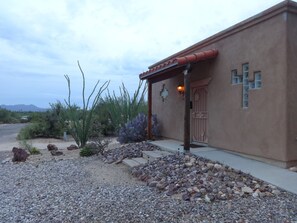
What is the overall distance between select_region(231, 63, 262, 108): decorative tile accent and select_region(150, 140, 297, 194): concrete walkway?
4.64 ft

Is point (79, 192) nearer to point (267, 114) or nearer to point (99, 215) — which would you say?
point (99, 215)

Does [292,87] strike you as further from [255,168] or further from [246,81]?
[255,168]

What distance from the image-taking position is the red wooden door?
→ 9602 mm

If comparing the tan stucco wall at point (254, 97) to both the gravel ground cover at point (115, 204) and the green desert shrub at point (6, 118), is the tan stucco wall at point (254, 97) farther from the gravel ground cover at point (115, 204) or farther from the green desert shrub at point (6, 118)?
the green desert shrub at point (6, 118)

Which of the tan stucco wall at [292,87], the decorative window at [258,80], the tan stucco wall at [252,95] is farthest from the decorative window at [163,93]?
the tan stucco wall at [292,87]

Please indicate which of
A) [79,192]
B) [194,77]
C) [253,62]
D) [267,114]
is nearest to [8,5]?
[194,77]

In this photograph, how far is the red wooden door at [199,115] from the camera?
9.60 metres

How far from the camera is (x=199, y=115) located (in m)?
9.95

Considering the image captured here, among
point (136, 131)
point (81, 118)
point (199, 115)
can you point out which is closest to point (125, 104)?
point (81, 118)

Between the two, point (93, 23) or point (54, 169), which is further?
point (93, 23)

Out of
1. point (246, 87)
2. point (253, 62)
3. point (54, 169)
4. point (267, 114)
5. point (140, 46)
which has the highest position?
point (140, 46)

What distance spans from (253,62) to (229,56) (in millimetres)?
963

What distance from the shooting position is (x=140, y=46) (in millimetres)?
14875

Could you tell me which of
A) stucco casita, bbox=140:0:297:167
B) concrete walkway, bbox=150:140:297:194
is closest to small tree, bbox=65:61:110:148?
stucco casita, bbox=140:0:297:167
